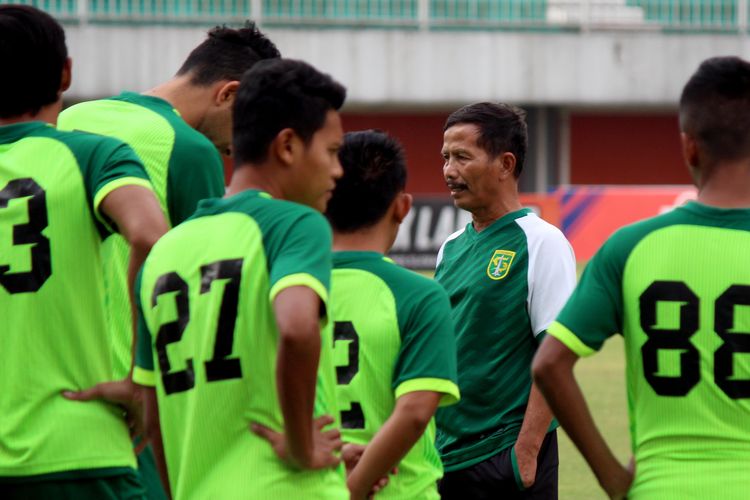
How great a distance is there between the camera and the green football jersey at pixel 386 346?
360cm

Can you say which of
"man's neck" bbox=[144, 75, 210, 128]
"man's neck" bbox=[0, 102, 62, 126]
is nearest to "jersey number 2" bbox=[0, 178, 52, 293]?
"man's neck" bbox=[0, 102, 62, 126]

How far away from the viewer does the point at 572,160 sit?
3472 cm

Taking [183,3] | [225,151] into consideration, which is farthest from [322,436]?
[183,3]

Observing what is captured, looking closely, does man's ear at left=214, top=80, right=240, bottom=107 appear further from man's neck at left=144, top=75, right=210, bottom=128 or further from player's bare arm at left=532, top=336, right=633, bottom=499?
player's bare arm at left=532, top=336, right=633, bottom=499

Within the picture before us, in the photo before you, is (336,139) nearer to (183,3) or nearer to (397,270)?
(397,270)

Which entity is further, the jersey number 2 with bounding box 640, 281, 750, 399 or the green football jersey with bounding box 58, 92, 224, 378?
the green football jersey with bounding box 58, 92, 224, 378

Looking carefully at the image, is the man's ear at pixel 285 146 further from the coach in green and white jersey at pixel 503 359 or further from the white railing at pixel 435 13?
the white railing at pixel 435 13

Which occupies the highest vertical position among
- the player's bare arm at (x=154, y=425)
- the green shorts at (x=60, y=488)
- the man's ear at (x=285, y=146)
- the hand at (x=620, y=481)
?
the man's ear at (x=285, y=146)

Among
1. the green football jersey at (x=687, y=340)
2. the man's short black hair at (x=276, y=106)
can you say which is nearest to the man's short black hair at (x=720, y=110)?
the green football jersey at (x=687, y=340)

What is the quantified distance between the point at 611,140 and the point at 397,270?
3186 cm

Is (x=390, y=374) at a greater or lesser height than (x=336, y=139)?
lesser

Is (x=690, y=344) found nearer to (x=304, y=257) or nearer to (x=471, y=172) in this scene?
(x=304, y=257)

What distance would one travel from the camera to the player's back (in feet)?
10.4

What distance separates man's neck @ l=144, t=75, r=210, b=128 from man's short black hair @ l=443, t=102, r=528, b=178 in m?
0.96
